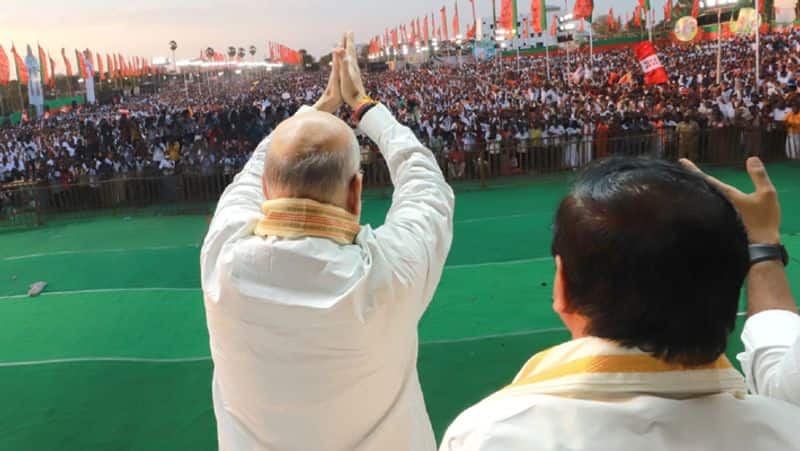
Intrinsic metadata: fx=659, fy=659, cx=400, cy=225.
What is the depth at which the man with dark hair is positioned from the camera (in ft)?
2.45

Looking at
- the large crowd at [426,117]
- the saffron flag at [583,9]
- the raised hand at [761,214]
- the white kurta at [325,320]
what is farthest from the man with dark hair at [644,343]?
the saffron flag at [583,9]

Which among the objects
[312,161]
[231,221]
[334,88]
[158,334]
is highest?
[334,88]

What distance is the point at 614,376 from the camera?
0.78 meters

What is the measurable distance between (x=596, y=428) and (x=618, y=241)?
0.74 feet

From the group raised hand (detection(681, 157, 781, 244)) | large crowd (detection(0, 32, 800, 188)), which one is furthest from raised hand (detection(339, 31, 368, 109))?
large crowd (detection(0, 32, 800, 188))

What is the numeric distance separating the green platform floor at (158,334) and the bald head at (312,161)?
150 centimetres

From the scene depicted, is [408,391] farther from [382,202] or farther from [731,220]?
[382,202]

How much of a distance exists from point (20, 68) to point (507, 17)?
980 centimetres

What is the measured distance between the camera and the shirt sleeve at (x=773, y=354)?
1009mm

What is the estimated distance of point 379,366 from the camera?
1.41 m

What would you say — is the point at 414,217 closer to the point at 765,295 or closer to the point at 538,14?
the point at 765,295

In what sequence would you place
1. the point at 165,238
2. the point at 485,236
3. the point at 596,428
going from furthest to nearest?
the point at 165,238
the point at 485,236
the point at 596,428

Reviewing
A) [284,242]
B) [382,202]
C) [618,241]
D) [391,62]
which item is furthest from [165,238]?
[618,241]

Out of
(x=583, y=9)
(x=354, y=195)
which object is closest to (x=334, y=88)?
(x=354, y=195)
